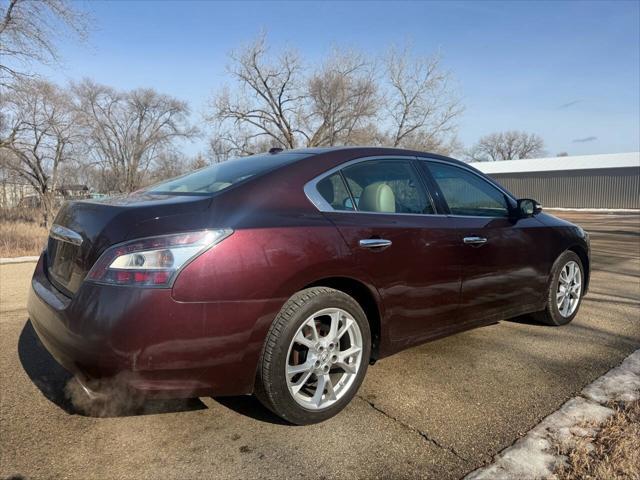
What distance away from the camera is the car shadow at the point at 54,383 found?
2822 millimetres

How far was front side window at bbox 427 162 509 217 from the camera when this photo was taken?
3.68 meters

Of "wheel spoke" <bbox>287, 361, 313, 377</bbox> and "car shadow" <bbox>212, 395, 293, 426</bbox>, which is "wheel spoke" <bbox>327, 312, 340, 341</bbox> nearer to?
"wheel spoke" <bbox>287, 361, 313, 377</bbox>

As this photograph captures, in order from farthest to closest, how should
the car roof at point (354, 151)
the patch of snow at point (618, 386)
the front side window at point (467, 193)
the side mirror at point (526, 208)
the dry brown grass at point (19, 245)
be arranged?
the dry brown grass at point (19, 245) < the side mirror at point (526, 208) < the front side window at point (467, 193) < the car roof at point (354, 151) < the patch of snow at point (618, 386)

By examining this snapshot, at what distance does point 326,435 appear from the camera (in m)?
2.61

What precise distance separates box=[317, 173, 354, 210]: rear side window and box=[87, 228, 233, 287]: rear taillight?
82 cm

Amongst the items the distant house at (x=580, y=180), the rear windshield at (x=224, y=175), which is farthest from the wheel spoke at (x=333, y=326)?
the distant house at (x=580, y=180)

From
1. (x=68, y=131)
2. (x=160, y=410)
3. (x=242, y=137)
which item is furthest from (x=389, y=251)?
(x=242, y=137)

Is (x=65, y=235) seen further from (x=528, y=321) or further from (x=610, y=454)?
(x=528, y=321)

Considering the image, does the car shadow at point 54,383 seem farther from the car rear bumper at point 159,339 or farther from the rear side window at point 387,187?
the rear side window at point 387,187

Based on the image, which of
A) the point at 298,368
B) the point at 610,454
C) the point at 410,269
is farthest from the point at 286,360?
the point at 610,454

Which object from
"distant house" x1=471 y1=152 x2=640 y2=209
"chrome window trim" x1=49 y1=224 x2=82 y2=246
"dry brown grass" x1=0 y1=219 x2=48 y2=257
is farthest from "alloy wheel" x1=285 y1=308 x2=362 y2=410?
"distant house" x1=471 y1=152 x2=640 y2=209

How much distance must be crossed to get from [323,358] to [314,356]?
68 mm

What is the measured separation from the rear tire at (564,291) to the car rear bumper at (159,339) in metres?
3.08

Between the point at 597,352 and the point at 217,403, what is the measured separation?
10.0 feet
